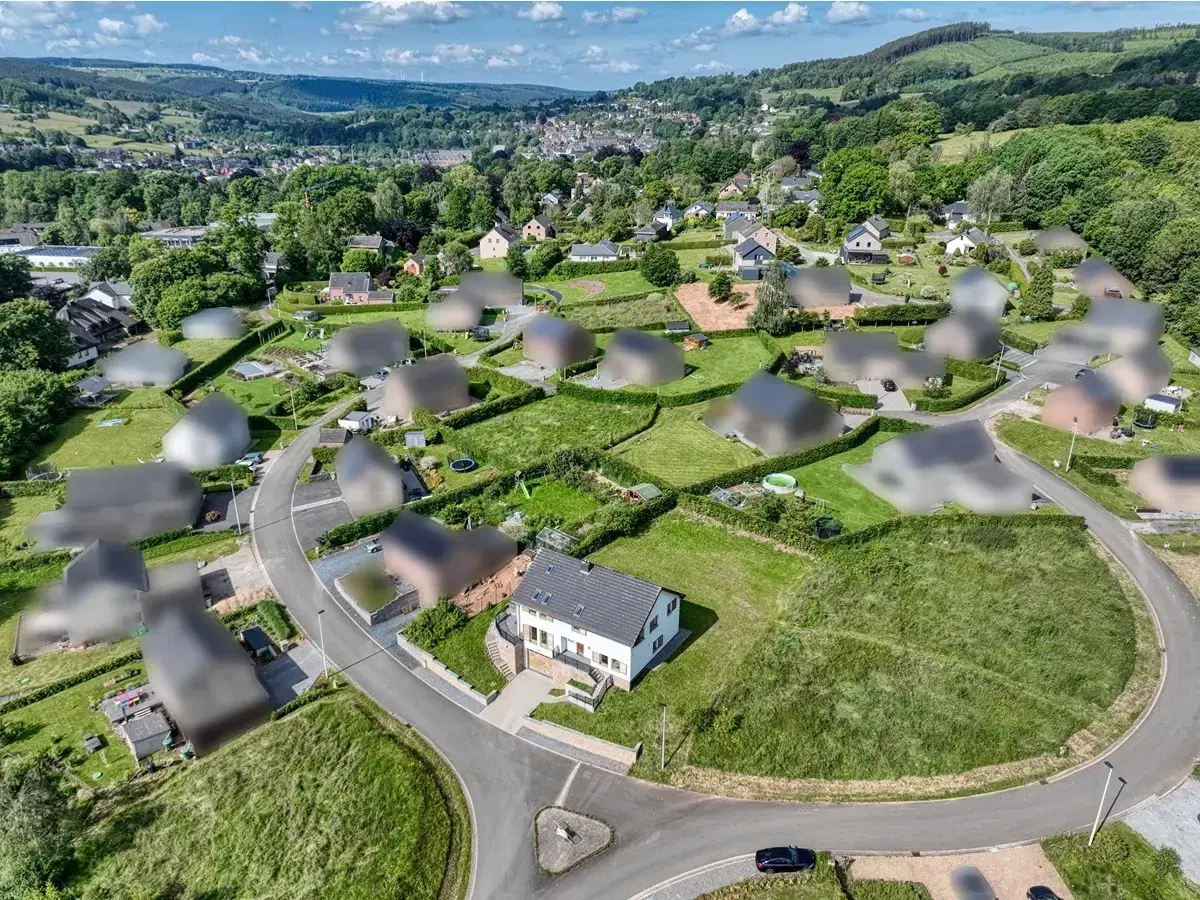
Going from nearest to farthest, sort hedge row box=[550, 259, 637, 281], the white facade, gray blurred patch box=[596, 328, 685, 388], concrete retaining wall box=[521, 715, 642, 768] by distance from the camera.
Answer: concrete retaining wall box=[521, 715, 642, 768] → the white facade → gray blurred patch box=[596, 328, 685, 388] → hedge row box=[550, 259, 637, 281]

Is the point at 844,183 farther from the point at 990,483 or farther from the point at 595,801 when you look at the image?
the point at 595,801

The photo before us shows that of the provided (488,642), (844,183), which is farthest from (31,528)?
(844,183)

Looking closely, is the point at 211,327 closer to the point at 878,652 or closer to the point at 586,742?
the point at 586,742

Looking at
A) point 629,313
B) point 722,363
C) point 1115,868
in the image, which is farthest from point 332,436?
point 1115,868

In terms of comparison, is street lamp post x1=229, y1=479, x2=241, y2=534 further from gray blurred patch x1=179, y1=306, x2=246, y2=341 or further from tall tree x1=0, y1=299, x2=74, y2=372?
gray blurred patch x1=179, y1=306, x2=246, y2=341

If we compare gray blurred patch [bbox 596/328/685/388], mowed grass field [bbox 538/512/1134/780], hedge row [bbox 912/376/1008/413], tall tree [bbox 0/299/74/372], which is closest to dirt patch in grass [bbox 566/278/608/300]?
gray blurred patch [bbox 596/328/685/388]

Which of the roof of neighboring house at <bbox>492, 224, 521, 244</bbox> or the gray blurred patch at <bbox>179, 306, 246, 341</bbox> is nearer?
the gray blurred patch at <bbox>179, 306, 246, 341</bbox>

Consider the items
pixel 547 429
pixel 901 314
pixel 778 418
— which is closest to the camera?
pixel 778 418

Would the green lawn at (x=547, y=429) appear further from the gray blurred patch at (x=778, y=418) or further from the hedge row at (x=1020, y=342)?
the hedge row at (x=1020, y=342)
